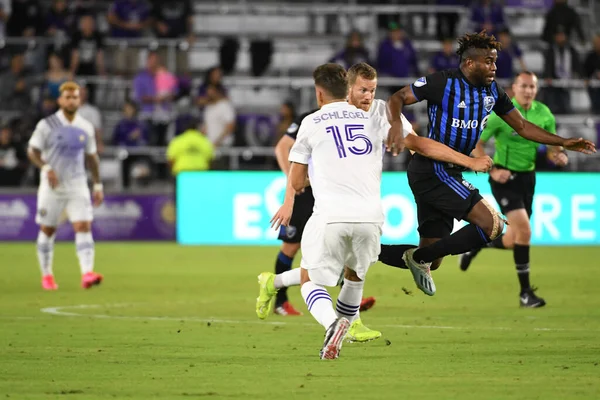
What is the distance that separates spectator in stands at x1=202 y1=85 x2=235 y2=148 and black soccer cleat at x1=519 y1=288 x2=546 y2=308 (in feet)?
41.1

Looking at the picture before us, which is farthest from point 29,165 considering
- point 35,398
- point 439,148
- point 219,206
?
point 35,398

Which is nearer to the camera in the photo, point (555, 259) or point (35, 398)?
point (35, 398)

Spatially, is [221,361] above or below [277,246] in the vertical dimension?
above

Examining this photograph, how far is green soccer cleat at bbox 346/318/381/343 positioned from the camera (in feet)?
30.2

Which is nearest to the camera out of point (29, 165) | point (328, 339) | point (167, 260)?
point (328, 339)

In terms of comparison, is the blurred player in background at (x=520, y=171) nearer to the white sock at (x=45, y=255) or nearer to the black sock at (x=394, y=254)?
the black sock at (x=394, y=254)

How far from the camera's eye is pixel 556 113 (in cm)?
2572

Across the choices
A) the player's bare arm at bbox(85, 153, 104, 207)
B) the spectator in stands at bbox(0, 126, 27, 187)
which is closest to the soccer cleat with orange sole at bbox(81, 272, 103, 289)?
the player's bare arm at bbox(85, 153, 104, 207)

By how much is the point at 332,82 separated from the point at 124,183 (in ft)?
53.7

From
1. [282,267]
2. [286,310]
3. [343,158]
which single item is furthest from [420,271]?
[286,310]

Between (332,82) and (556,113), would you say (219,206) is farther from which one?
(332,82)

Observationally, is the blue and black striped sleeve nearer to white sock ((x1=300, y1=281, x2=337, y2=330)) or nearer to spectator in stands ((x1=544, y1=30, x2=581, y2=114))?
white sock ((x1=300, y1=281, x2=337, y2=330))

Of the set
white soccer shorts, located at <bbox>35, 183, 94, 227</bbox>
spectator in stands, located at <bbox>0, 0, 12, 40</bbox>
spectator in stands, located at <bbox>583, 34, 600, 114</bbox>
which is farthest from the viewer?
spectator in stands, located at <bbox>0, 0, 12, 40</bbox>

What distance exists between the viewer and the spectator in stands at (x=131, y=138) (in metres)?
24.8
